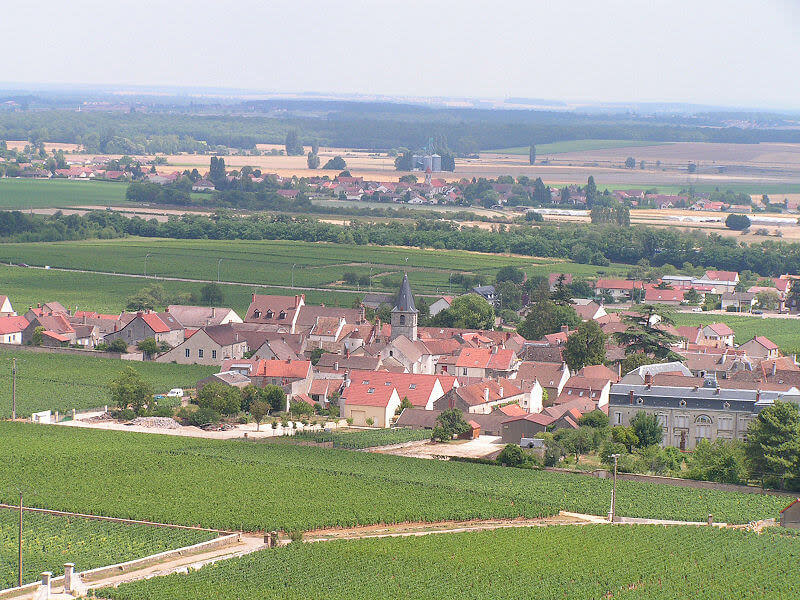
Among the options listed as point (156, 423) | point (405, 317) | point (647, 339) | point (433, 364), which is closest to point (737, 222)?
point (647, 339)

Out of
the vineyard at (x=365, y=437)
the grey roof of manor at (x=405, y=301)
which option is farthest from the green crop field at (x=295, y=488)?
the grey roof of manor at (x=405, y=301)

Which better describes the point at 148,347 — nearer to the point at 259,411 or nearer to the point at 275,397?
the point at 275,397

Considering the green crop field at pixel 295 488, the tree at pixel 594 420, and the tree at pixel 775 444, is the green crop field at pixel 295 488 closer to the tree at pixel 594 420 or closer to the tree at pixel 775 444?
the tree at pixel 775 444

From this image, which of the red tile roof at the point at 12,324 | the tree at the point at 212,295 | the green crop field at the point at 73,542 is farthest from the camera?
the tree at the point at 212,295

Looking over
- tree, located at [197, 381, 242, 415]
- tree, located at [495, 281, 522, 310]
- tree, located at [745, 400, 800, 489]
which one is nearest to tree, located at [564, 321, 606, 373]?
tree, located at [197, 381, 242, 415]

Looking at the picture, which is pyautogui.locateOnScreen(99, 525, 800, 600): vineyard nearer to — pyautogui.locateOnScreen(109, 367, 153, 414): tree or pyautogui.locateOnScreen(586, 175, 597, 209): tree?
pyautogui.locateOnScreen(109, 367, 153, 414): tree
